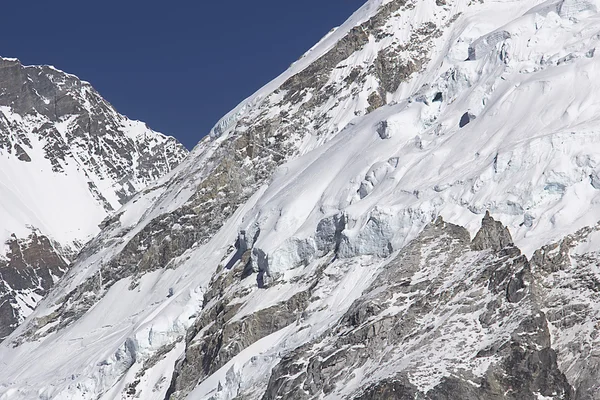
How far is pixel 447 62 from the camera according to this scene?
112 meters

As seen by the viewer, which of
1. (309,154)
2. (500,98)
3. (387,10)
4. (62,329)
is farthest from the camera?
(387,10)

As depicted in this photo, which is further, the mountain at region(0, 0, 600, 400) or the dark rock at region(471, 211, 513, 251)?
the dark rock at region(471, 211, 513, 251)

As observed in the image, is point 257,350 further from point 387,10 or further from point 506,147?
point 387,10

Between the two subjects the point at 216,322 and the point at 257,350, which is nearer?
the point at 257,350

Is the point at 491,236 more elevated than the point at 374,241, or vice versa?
the point at 374,241

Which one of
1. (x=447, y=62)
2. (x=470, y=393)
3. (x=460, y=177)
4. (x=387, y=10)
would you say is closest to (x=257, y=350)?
(x=460, y=177)

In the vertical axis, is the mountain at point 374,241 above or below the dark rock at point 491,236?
above

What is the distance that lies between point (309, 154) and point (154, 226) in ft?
62.8

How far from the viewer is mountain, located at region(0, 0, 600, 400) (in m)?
62.2

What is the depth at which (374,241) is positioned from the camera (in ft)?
265

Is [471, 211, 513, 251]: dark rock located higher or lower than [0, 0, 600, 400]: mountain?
lower

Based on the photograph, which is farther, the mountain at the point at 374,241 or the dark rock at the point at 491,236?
the dark rock at the point at 491,236

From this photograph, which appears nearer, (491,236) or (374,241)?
(491,236)

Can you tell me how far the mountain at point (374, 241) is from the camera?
62.2 metres
